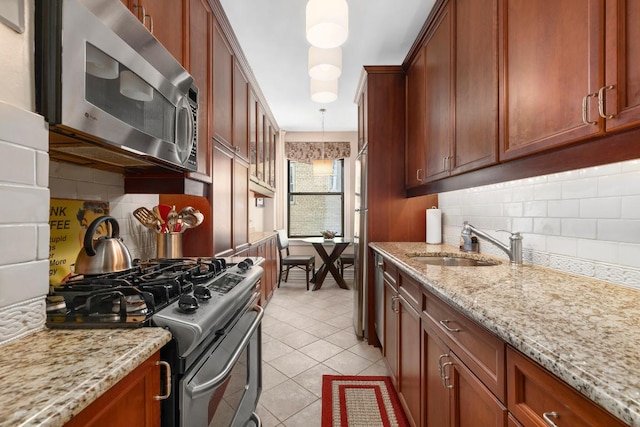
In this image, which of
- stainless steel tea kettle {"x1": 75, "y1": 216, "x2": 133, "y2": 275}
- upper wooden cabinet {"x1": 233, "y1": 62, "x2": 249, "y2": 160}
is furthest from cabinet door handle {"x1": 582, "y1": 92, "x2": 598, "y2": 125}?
upper wooden cabinet {"x1": 233, "y1": 62, "x2": 249, "y2": 160}

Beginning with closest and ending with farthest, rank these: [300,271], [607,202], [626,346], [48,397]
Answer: [48,397] < [626,346] < [607,202] < [300,271]

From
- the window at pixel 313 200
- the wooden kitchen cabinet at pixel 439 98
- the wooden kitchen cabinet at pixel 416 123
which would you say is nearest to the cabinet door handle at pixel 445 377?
the wooden kitchen cabinet at pixel 439 98

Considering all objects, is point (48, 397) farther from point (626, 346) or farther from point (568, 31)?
point (568, 31)

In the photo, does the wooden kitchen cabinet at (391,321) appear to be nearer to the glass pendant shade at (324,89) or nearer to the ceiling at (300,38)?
the glass pendant shade at (324,89)

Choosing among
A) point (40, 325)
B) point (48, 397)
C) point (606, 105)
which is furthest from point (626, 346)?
point (40, 325)

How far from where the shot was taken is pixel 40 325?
806 mm

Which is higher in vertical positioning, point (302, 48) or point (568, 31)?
point (302, 48)

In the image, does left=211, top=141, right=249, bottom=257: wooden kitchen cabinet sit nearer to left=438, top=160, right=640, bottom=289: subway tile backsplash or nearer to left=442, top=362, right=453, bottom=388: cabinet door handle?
left=442, top=362, right=453, bottom=388: cabinet door handle

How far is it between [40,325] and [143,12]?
3.93ft

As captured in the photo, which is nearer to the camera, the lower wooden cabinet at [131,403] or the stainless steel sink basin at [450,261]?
the lower wooden cabinet at [131,403]

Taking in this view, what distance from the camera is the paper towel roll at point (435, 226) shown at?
8.68 feet

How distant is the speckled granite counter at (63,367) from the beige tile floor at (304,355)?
4.32 ft

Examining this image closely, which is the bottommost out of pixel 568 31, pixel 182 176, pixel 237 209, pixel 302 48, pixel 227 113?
pixel 237 209

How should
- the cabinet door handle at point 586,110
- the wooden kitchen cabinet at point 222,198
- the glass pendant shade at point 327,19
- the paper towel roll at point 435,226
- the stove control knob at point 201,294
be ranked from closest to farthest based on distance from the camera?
the cabinet door handle at point 586,110 → the stove control knob at point 201,294 → the glass pendant shade at point 327,19 → the wooden kitchen cabinet at point 222,198 → the paper towel roll at point 435,226
